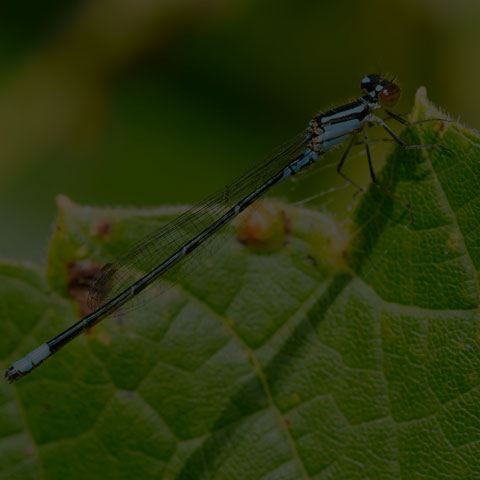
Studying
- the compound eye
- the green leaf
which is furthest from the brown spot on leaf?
the compound eye

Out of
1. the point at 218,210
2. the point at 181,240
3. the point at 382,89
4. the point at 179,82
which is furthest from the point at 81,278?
the point at 179,82

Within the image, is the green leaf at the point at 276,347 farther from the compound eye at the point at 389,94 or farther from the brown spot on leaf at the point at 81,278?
the compound eye at the point at 389,94

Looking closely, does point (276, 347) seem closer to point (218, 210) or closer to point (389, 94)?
point (218, 210)

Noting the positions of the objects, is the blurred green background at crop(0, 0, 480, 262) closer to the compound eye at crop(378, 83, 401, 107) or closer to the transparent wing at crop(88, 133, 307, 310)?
the transparent wing at crop(88, 133, 307, 310)

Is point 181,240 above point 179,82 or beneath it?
beneath

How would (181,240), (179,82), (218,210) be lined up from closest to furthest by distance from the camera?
1. (181,240)
2. (218,210)
3. (179,82)
